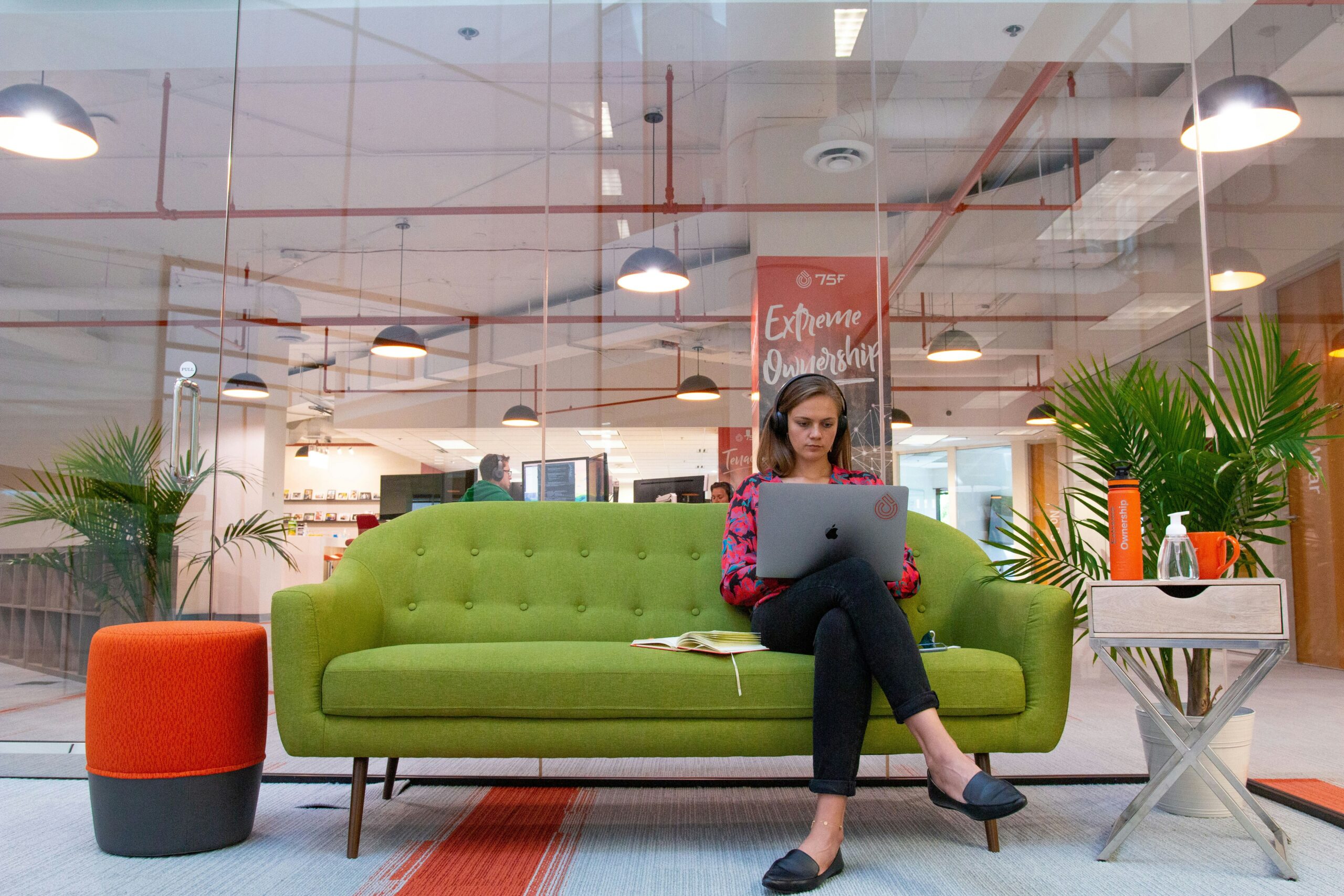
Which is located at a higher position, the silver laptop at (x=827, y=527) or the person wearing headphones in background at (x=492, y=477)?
the person wearing headphones in background at (x=492, y=477)

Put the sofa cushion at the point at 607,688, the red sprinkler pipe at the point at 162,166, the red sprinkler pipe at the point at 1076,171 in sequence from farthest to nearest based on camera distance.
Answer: the red sprinkler pipe at the point at 1076,171
the red sprinkler pipe at the point at 162,166
the sofa cushion at the point at 607,688

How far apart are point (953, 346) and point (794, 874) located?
2452 millimetres

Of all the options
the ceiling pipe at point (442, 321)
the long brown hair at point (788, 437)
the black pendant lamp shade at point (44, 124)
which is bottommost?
the long brown hair at point (788, 437)

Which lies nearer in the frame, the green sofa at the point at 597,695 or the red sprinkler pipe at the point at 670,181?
the green sofa at the point at 597,695

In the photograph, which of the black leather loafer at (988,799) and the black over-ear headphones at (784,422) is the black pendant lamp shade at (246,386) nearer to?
the black over-ear headphones at (784,422)

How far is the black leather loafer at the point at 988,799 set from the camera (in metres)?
1.77

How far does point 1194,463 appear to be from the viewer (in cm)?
226

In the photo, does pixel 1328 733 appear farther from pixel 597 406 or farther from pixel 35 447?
pixel 35 447

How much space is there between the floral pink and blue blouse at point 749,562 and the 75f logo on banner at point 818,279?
133 cm

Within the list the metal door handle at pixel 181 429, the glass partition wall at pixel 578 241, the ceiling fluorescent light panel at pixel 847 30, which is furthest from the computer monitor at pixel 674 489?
the ceiling fluorescent light panel at pixel 847 30

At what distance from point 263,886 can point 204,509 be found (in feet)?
6.27

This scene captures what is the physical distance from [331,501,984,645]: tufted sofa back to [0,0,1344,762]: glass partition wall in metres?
0.67

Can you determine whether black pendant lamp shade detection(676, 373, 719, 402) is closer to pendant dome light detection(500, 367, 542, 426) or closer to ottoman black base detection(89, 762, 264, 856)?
pendant dome light detection(500, 367, 542, 426)

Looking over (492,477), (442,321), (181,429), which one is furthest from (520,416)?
(181,429)
